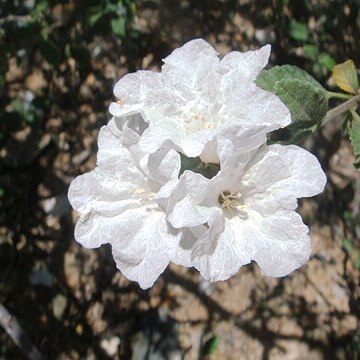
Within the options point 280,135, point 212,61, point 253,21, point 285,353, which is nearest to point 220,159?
point 212,61

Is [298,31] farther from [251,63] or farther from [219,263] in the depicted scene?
[219,263]

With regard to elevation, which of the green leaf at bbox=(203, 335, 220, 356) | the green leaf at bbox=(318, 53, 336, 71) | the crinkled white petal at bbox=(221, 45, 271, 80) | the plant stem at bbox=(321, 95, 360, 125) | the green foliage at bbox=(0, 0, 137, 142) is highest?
the crinkled white petal at bbox=(221, 45, 271, 80)

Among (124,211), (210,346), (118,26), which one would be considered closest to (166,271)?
(210,346)

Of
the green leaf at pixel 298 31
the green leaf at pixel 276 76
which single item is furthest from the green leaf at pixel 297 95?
the green leaf at pixel 298 31

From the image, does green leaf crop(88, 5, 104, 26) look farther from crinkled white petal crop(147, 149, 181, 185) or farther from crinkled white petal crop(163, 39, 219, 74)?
crinkled white petal crop(147, 149, 181, 185)

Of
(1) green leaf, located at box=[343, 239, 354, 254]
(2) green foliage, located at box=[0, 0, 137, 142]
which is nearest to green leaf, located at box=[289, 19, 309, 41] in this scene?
(2) green foliage, located at box=[0, 0, 137, 142]

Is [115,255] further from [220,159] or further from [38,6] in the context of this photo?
[38,6]
